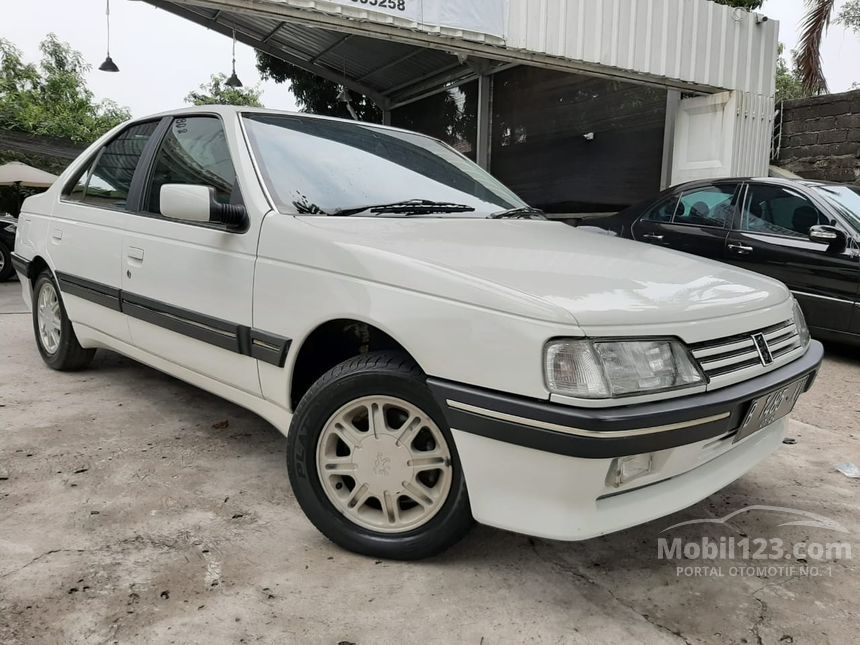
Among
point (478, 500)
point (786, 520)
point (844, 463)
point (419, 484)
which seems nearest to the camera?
point (478, 500)

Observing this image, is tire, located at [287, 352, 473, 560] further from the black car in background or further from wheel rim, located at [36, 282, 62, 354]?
the black car in background

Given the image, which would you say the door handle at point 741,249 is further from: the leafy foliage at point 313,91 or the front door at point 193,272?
the leafy foliage at point 313,91

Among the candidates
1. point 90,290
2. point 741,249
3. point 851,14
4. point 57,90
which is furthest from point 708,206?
point 57,90

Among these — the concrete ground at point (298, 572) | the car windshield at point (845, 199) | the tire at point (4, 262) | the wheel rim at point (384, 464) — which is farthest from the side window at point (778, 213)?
the tire at point (4, 262)

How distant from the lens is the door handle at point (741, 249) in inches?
205

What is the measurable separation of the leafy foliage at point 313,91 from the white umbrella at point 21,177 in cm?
509

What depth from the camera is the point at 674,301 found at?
1.82 metres

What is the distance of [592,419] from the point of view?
1565 mm

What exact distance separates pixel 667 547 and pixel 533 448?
878 millimetres

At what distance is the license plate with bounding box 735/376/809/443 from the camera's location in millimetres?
1903

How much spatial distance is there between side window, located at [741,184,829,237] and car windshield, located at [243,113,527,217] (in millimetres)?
3107

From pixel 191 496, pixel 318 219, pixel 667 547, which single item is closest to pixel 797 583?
pixel 667 547

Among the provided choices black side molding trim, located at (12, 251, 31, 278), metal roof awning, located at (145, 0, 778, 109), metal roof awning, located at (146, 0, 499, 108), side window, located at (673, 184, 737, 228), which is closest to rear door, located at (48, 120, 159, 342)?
black side molding trim, located at (12, 251, 31, 278)

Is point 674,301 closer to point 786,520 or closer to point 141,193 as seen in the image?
point 786,520
